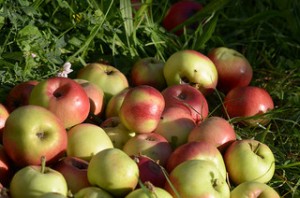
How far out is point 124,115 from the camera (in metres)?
2.66

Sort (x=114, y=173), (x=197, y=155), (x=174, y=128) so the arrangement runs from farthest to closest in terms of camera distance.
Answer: (x=174, y=128), (x=197, y=155), (x=114, y=173)

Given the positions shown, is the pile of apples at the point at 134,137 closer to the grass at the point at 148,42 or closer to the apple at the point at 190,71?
the apple at the point at 190,71

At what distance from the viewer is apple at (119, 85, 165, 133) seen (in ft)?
8.63

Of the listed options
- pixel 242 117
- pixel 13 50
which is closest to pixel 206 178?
pixel 242 117

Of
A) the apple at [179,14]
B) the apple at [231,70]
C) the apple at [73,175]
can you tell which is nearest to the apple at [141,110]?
the apple at [73,175]

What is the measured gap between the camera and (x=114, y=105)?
2932 mm

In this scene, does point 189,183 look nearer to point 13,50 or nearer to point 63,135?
point 63,135

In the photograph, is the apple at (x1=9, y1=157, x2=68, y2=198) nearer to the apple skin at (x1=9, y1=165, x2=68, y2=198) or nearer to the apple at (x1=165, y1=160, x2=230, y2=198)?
the apple skin at (x1=9, y1=165, x2=68, y2=198)

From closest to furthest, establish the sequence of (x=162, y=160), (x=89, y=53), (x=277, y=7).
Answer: (x=162, y=160)
(x=89, y=53)
(x=277, y=7)

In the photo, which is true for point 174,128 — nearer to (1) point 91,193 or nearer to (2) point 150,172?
(2) point 150,172

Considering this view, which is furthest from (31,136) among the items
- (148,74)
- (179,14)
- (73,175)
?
(179,14)

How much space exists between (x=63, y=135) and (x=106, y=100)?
2.32 feet

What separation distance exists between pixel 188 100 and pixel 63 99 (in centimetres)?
65

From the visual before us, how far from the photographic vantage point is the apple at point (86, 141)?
2.47 metres
